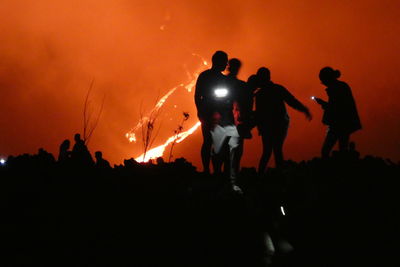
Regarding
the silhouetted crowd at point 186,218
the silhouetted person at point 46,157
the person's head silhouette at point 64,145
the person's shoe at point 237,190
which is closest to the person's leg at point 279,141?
the silhouetted crowd at point 186,218

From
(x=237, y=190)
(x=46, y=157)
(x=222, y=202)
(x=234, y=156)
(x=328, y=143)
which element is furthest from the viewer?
(x=328, y=143)

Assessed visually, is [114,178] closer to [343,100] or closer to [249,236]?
[249,236]

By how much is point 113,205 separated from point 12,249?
1591 mm

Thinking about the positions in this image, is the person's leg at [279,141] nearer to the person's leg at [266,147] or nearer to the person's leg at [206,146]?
the person's leg at [266,147]

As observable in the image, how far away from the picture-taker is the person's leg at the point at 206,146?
293 inches

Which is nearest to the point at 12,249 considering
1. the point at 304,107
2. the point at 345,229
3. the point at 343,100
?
the point at 345,229

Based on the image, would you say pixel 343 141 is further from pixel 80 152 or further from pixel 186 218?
pixel 80 152

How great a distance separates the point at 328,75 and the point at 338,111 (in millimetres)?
758

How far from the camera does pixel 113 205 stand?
6.37 m

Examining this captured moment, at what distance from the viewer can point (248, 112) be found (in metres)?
7.79

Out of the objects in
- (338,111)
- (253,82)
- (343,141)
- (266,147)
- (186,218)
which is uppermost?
(253,82)

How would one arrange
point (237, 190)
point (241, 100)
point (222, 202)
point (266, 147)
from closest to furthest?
point (222, 202)
point (237, 190)
point (241, 100)
point (266, 147)

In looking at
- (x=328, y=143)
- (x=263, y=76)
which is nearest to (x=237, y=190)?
(x=263, y=76)

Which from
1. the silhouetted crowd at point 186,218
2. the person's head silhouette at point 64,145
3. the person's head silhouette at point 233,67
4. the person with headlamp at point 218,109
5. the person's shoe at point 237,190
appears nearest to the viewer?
the silhouetted crowd at point 186,218
